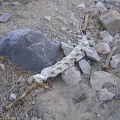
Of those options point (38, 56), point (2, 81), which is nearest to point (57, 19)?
point (38, 56)

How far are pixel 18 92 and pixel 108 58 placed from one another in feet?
2.46

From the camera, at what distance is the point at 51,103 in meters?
2.07

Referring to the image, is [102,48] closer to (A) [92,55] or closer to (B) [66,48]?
(A) [92,55]

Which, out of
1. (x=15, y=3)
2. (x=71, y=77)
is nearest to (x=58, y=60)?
(x=71, y=77)

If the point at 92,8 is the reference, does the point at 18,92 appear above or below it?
below

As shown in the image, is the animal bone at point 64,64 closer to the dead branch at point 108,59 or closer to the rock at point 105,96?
the dead branch at point 108,59

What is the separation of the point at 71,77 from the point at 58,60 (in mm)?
218

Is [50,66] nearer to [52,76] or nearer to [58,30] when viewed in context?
[52,76]

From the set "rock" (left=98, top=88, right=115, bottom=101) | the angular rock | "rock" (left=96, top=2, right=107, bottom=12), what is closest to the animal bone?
the angular rock

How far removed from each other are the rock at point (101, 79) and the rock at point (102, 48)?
0.70 ft

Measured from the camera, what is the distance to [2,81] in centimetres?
214

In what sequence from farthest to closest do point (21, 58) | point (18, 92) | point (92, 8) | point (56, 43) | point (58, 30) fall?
point (92, 8)
point (58, 30)
point (56, 43)
point (21, 58)
point (18, 92)

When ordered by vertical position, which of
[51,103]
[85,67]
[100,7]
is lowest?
[51,103]

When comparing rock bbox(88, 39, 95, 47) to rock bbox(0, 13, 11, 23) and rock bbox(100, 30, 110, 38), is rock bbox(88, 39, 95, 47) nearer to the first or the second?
rock bbox(100, 30, 110, 38)
